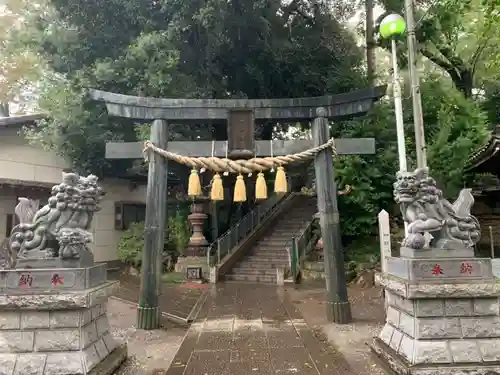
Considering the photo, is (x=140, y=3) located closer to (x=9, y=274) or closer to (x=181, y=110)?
(x=181, y=110)

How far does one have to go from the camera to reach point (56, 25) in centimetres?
1284

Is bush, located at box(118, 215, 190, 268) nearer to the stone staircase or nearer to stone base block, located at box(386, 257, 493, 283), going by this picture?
the stone staircase

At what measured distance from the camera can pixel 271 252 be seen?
52.2 ft

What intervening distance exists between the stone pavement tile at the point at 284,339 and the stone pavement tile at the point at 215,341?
712 mm

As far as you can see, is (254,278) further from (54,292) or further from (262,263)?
(54,292)

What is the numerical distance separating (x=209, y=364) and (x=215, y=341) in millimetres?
1110

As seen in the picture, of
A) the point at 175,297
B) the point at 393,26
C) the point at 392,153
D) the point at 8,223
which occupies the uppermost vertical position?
the point at 393,26

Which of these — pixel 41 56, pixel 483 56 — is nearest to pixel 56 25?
pixel 41 56

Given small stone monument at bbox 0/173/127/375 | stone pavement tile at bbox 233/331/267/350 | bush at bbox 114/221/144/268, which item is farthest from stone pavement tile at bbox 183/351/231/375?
bush at bbox 114/221/144/268

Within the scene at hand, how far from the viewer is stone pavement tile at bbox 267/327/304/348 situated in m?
6.11

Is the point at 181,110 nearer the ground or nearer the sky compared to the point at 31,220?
nearer the sky

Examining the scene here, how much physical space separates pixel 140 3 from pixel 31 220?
10.6 meters

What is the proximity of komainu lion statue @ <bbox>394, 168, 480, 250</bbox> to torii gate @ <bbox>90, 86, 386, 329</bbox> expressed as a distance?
2836mm

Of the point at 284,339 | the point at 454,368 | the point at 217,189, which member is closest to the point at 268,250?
the point at 217,189
